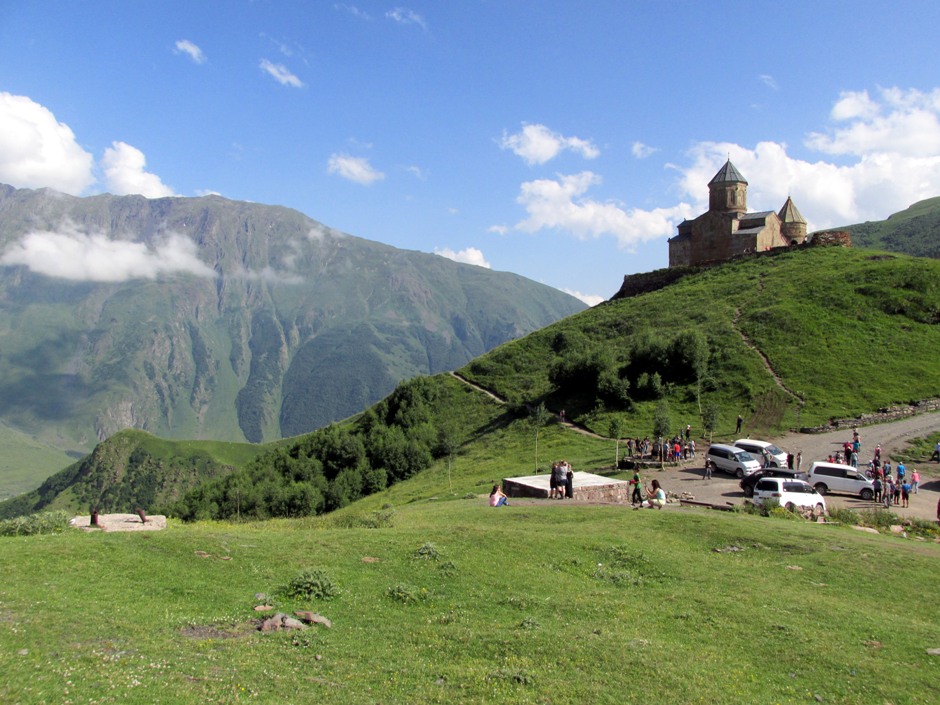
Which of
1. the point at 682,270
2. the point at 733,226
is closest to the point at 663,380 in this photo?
the point at 682,270

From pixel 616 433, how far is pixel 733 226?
54322 mm

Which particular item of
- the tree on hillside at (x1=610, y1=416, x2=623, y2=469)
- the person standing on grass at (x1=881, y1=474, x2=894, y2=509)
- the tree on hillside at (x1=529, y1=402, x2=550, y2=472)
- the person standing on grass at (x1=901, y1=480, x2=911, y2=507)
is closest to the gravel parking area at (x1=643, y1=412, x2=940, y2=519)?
the person standing on grass at (x1=901, y1=480, x2=911, y2=507)

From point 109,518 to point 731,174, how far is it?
291 feet

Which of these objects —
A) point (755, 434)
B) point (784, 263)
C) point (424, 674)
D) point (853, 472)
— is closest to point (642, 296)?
point (784, 263)

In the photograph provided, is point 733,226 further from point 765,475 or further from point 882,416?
point 765,475

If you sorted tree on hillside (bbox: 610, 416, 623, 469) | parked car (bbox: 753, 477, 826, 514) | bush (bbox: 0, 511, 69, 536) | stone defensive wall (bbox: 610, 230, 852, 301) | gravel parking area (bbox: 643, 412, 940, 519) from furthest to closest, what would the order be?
1. stone defensive wall (bbox: 610, 230, 852, 301)
2. tree on hillside (bbox: 610, 416, 623, 469)
3. gravel parking area (bbox: 643, 412, 940, 519)
4. parked car (bbox: 753, 477, 826, 514)
5. bush (bbox: 0, 511, 69, 536)

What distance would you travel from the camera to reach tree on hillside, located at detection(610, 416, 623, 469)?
42.6 meters

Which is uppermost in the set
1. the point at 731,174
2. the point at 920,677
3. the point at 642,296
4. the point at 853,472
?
the point at 731,174

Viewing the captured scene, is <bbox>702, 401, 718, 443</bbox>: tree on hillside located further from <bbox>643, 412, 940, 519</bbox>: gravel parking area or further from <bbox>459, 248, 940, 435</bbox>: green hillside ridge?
<bbox>459, 248, 940, 435</bbox>: green hillside ridge

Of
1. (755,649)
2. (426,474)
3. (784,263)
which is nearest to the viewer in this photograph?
(755,649)

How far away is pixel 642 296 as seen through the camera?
285 ft

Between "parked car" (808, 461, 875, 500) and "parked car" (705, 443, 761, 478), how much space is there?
3426mm

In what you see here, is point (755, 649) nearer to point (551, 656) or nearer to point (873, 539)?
point (551, 656)

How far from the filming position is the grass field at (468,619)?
10.1 meters
